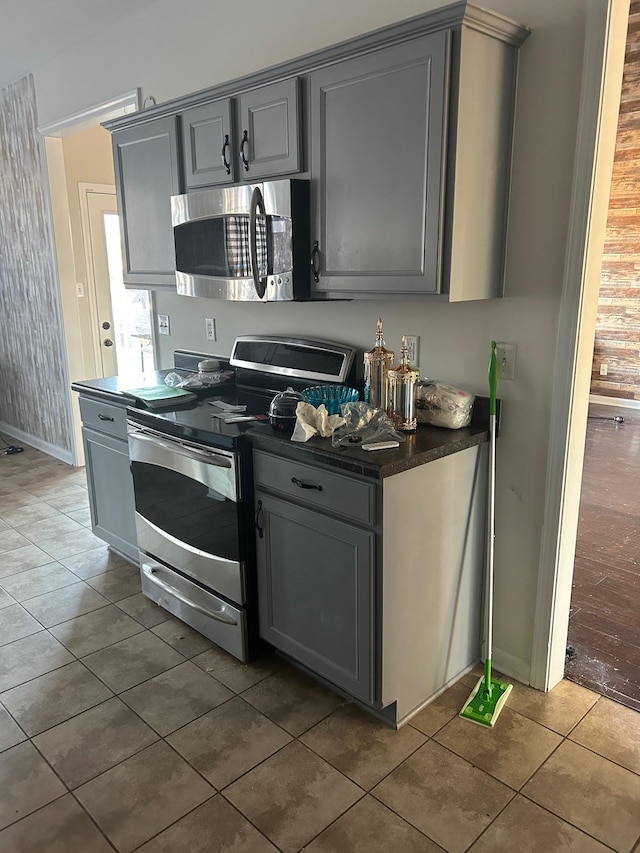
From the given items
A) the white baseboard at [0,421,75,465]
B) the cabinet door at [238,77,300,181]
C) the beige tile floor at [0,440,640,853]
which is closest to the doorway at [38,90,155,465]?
the white baseboard at [0,421,75,465]

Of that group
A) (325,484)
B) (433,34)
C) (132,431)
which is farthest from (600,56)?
(132,431)

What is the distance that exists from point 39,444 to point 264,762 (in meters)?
4.12

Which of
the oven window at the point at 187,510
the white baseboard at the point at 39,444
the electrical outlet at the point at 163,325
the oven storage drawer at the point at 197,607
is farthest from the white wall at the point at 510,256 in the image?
the white baseboard at the point at 39,444

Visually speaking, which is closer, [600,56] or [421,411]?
[600,56]

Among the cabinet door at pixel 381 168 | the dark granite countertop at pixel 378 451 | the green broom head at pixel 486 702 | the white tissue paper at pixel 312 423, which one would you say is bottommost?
the green broom head at pixel 486 702

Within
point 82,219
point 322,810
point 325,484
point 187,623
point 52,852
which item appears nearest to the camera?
point 52,852

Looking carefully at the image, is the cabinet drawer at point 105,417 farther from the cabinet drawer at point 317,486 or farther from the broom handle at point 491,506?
the broom handle at point 491,506

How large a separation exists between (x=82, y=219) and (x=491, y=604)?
13.2 feet

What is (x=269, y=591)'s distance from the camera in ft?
7.53

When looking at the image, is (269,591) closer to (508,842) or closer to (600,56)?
(508,842)

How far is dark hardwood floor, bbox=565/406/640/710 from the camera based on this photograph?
2346 mm

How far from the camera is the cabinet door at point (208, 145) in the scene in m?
2.48

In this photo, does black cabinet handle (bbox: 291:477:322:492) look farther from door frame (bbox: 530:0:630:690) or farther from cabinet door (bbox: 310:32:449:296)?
door frame (bbox: 530:0:630:690)

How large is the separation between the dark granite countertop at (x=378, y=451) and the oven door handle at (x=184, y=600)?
0.71 metres
